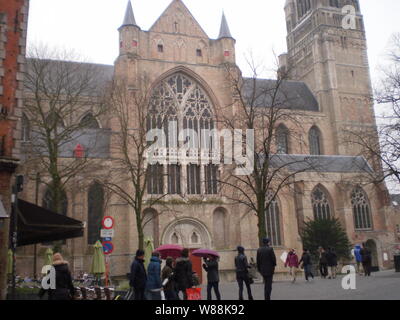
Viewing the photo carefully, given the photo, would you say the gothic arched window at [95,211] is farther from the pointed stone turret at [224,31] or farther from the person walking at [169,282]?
the person walking at [169,282]

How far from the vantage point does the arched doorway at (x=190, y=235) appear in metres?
33.5

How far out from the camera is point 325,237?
34969mm

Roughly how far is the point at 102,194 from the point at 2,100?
2025 centimetres

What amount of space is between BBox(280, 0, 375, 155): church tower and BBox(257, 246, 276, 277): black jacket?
119ft

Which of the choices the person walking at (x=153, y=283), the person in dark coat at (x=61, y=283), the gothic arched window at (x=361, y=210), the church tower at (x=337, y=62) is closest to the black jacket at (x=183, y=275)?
the person walking at (x=153, y=283)

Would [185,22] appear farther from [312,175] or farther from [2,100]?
[2,100]

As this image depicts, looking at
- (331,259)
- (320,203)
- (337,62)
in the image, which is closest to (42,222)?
(331,259)

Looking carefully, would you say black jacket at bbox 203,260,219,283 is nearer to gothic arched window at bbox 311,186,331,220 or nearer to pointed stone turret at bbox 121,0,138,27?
pointed stone turret at bbox 121,0,138,27

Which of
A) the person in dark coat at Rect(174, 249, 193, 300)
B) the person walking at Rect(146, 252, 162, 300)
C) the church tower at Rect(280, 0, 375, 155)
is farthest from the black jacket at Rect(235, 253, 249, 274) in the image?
the church tower at Rect(280, 0, 375, 155)

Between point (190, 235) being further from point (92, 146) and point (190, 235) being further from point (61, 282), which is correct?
point (61, 282)

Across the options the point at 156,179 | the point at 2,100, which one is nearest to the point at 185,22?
the point at 156,179

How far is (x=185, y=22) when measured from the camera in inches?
1467

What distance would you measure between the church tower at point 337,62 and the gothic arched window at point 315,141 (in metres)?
1.41

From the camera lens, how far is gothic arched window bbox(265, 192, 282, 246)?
121 ft
